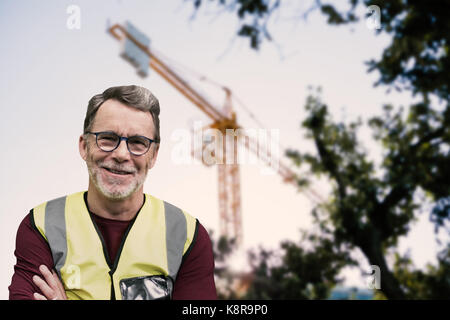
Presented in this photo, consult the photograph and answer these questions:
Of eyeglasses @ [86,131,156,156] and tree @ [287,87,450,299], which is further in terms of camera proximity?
tree @ [287,87,450,299]

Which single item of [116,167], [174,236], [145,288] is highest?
[116,167]

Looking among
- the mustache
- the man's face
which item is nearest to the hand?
the man's face

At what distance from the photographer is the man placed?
2033 millimetres

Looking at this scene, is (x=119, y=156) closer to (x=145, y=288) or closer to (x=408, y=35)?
(x=145, y=288)

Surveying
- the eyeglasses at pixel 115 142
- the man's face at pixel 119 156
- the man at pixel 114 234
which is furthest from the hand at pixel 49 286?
the eyeglasses at pixel 115 142

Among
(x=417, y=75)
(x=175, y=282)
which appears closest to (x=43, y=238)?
(x=175, y=282)

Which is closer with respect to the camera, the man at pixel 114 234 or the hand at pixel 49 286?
the hand at pixel 49 286

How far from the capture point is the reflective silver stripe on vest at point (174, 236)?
2.17 meters

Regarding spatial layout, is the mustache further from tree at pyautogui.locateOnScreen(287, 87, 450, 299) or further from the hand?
tree at pyautogui.locateOnScreen(287, 87, 450, 299)

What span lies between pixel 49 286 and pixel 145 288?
49 centimetres

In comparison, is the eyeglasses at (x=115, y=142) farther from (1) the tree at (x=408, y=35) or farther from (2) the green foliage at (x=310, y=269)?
(2) the green foliage at (x=310, y=269)

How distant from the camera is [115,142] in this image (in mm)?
2100

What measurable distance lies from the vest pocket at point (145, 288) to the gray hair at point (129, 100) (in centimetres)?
78

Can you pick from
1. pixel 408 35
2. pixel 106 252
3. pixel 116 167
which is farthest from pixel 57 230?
pixel 408 35
